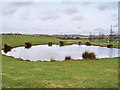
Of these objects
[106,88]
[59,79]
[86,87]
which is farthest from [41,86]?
[106,88]

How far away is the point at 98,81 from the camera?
613 inches

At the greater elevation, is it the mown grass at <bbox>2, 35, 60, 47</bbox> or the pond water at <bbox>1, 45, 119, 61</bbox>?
the mown grass at <bbox>2, 35, 60, 47</bbox>

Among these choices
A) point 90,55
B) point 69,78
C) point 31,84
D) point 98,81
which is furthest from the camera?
point 90,55

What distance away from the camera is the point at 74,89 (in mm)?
13328

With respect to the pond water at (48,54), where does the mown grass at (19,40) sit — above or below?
above

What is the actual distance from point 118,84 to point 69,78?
14.8 ft

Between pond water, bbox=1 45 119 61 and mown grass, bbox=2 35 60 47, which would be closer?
pond water, bbox=1 45 119 61

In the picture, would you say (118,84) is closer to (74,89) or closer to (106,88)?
(106,88)

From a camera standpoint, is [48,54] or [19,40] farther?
[19,40]

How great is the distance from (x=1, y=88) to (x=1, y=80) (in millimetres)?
2255

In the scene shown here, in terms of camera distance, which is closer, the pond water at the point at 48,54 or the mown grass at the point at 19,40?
the pond water at the point at 48,54

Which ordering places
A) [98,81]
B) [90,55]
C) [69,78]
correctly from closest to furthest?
1. [98,81]
2. [69,78]
3. [90,55]

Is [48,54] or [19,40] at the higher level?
[19,40]

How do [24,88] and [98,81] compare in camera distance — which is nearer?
[24,88]
